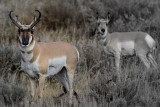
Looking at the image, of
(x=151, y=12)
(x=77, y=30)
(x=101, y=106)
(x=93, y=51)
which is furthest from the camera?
(x=151, y=12)

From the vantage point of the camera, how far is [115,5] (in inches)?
498

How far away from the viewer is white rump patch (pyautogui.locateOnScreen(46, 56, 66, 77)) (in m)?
6.16

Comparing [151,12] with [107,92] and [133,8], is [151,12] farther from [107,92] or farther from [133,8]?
[107,92]

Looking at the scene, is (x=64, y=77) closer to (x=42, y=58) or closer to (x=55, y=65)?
(x=55, y=65)

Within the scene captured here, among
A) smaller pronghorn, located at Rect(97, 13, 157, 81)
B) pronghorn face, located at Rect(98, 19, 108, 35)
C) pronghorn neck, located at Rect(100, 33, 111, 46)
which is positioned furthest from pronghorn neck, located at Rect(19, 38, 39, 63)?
pronghorn neck, located at Rect(100, 33, 111, 46)

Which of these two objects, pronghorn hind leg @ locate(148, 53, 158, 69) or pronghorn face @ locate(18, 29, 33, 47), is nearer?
pronghorn face @ locate(18, 29, 33, 47)

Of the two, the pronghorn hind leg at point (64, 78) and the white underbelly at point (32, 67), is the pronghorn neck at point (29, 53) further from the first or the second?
the pronghorn hind leg at point (64, 78)

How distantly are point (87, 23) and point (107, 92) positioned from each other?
614cm

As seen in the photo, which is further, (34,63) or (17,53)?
(17,53)

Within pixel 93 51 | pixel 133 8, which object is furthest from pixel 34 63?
pixel 133 8

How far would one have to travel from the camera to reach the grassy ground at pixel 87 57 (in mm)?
5938

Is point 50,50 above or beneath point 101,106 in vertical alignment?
above

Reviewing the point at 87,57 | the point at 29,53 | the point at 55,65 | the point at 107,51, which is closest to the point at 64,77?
the point at 55,65

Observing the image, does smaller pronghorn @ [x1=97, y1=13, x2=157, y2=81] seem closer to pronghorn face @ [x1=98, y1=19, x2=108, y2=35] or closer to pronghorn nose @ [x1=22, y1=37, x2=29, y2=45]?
pronghorn face @ [x1=98, y1=19, x2=108, y2=35]
